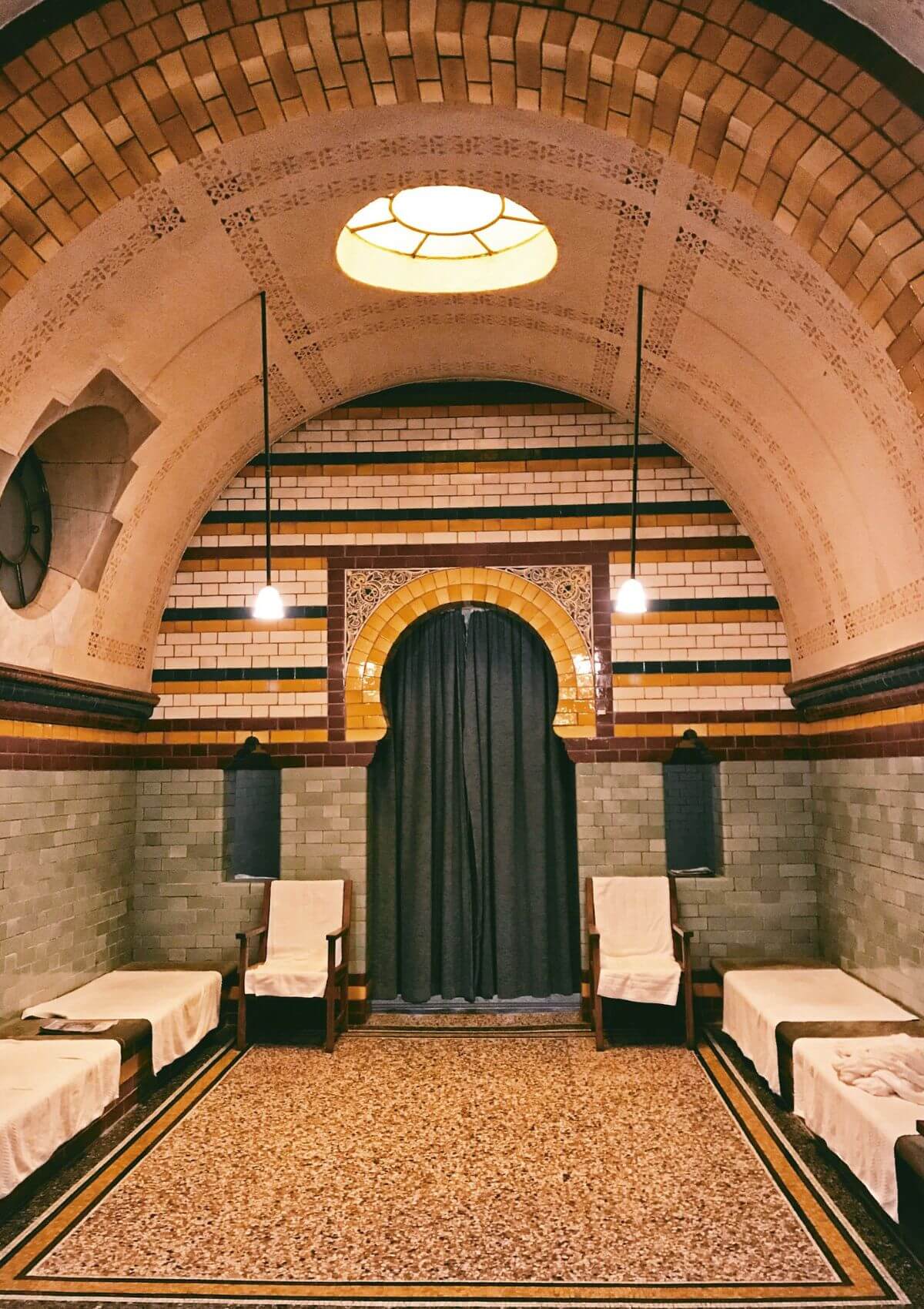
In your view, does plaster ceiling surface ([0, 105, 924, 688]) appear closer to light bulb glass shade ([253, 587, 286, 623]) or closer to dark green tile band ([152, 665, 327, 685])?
dark green tile band ([152, 665, 327, 685])

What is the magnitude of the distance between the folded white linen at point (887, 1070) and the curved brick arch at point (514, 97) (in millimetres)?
2862

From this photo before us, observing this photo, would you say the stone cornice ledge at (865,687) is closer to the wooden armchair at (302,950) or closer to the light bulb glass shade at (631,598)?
the light bulb glass shade at (631,598)

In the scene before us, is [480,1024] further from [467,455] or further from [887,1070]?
[467,455]

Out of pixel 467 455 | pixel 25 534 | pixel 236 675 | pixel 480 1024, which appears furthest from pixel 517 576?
pixel 25 534

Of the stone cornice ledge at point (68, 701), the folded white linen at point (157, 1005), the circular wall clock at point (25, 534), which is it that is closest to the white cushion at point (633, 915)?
the folded white linen at point (157, 1005)

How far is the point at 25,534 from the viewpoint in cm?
569

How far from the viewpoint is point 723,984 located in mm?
6422

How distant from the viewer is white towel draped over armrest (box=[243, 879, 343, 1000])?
6.71 metres

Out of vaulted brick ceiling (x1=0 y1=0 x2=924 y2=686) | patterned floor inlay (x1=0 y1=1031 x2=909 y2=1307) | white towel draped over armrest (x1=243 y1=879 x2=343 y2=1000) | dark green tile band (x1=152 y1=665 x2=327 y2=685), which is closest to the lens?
vaulted brick ceiling (x1=0 y1=0 x2=924 y2=686)

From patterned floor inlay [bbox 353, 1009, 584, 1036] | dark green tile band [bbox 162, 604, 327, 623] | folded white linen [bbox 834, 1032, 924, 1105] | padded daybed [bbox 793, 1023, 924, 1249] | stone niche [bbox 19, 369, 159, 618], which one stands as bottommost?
patterned floor inlay [bbox 353, 1009, 584, 1036]

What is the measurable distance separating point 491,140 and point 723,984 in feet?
17.0

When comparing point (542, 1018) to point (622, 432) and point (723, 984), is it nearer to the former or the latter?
point (723, 984)

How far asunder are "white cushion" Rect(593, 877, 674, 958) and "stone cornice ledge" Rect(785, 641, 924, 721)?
5.32 ft

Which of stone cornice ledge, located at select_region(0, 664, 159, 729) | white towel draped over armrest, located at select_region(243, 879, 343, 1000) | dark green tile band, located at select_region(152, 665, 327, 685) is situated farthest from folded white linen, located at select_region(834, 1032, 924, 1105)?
stone cornice ledge, located at select_region(0, 664, 159, 729)
